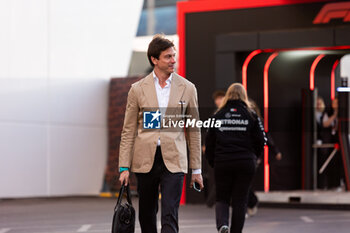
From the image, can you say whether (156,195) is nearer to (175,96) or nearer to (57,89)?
(175,96)

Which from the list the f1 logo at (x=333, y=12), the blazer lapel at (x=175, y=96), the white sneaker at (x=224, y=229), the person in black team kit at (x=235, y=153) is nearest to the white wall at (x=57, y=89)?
the f1 logo at (x=333, y=12)

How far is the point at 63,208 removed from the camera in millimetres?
11242

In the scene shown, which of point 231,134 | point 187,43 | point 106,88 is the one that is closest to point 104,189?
point 106,88

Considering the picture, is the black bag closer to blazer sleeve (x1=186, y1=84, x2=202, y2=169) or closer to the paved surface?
blazer sleeve (x1=186, y1=84, x2=202, y2=169)

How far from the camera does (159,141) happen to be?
449 centimetres

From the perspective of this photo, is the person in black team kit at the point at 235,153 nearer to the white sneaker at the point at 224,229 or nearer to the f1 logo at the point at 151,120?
the white sneaker at the point at 224,229

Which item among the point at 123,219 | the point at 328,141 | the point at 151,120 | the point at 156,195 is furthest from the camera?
the point at 328,141

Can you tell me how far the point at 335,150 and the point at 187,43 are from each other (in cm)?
338

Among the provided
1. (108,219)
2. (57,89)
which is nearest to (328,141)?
(108,219)

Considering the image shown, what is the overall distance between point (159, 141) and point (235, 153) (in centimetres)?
193

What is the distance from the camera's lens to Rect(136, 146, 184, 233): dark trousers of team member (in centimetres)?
444

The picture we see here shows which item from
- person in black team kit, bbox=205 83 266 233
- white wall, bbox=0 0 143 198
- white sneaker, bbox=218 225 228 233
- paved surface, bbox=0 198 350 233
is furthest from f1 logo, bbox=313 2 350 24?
white wall, bbox=0 0 143 198

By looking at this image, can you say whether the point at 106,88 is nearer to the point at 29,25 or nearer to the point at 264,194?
the point at 29,25

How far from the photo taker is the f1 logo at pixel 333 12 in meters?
10.4
